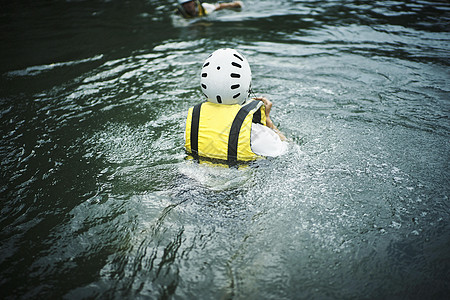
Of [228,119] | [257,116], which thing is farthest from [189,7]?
[228,119]

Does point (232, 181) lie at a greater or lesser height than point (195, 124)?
lesser

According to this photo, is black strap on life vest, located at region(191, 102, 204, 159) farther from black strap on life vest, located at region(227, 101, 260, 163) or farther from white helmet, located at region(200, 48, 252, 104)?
black strap on life vest, located at region(227, 101, 260, 163)

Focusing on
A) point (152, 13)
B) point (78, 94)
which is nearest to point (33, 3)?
point (152, 13)

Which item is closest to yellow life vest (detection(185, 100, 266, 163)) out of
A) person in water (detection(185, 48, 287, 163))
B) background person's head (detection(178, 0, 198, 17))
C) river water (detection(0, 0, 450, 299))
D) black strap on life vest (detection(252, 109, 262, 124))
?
person in water (detection(185, 48, 287, 163))

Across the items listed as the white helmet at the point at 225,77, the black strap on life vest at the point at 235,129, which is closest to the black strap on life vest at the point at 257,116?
the black strap on life vest at the point at 235,129

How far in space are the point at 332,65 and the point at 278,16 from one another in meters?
4.40

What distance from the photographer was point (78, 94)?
706 cm

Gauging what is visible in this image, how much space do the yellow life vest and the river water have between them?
32 cm

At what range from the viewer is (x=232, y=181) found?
415cm

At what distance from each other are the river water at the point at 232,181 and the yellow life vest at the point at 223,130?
321 mm

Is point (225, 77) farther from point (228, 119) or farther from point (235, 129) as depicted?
point (235, 129)

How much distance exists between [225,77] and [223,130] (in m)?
0.63

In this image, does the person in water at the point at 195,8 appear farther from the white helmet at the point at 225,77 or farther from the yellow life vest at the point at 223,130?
the yellow life vest at the point at 223,130

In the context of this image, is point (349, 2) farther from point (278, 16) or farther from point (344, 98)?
point (344, 98)
